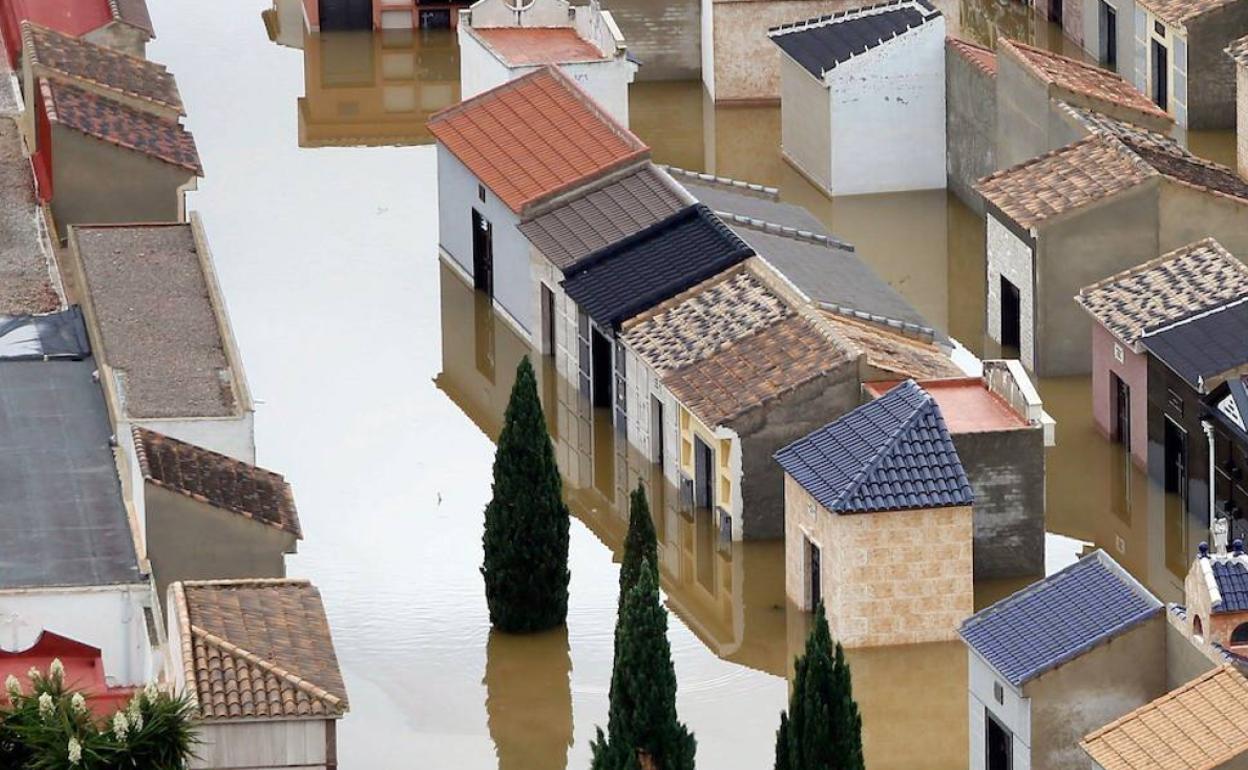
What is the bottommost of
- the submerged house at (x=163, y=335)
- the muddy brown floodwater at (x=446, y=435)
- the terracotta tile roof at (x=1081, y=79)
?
the muddy brown floodwater at (x=446, y=435)

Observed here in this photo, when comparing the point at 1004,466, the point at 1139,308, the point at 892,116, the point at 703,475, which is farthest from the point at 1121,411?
the point at 892,116

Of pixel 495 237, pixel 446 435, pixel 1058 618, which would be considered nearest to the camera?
pixel 1058 618

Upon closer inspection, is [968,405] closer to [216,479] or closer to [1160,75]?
[216,479]

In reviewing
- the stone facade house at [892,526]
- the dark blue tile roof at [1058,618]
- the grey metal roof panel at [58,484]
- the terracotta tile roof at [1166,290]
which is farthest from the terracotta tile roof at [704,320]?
the dark blue tile roof at [1058,618]

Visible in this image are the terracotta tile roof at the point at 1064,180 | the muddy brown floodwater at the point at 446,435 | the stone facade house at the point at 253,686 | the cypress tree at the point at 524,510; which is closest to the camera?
the stone facade house at the point at 253,686

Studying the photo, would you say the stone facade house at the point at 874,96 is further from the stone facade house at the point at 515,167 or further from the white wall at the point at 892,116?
the stone facade house at the point at 515,167
